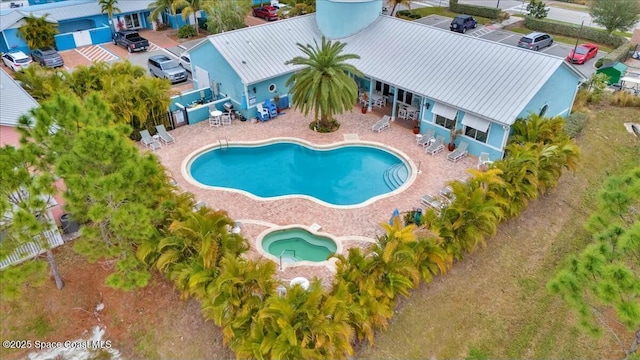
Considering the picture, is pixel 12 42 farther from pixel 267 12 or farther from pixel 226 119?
pixel 226 119

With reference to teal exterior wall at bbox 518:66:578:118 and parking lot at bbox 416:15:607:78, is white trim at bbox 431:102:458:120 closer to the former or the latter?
teal exterior wall at bbox 518:66:578:118

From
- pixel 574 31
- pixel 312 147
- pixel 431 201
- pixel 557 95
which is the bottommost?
pixel 431 201

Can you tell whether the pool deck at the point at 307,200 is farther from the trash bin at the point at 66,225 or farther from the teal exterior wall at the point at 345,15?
the teal exterior wall at the point at 345,15

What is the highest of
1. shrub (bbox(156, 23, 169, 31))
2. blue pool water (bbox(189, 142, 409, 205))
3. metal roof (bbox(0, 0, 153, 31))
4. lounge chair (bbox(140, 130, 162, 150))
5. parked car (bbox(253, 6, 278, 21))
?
metal roof (bbox(0, 0, 153, 31))

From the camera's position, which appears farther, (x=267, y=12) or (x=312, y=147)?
(x=267, y=12)

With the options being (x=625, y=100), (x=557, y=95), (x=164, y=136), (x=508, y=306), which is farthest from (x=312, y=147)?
(x=625, y=100)

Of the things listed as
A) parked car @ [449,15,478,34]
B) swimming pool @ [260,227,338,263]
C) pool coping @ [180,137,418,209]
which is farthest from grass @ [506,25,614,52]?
swimming pool @ [260,227,338,263]
